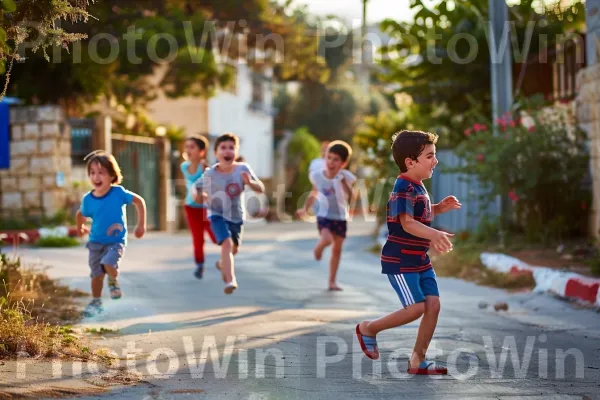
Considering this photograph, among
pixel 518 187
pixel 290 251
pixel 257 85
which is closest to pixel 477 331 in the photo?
pixel 518 187

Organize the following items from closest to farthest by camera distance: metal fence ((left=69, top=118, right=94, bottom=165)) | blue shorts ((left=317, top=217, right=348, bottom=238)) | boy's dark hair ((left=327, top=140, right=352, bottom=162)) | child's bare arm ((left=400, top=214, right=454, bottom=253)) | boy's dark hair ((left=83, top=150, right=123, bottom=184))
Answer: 1. child's bare arm ((left=400, top=214, right=454, bottom=253))
2. boy's dark hair ((left=83, top=150, right=123, bottom=184))
3. boy's dark hair ((left=327, top=140, right=352, bottom=162))
4. blue shorts ((left=317, top=217, right=348, bottom=238))
5. metal fence ((left=69, top=118, right=94, bottom=165))

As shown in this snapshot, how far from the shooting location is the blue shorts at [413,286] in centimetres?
613

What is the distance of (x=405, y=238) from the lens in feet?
20.3

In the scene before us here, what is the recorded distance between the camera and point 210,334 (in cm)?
763

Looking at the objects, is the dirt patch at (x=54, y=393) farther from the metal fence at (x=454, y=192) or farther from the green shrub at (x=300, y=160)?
the green shrub at (x=300, y=160)

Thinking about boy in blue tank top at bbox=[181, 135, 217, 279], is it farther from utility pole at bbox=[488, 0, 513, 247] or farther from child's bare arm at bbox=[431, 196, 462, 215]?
child's bare arm at bbox=[431, 196, 462, 215]

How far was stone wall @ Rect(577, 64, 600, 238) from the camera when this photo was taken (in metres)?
12.5

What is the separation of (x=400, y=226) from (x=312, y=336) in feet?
5.57

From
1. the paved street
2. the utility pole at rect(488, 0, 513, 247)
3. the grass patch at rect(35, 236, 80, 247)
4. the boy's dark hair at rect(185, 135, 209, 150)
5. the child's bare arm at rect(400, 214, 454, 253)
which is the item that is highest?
the utility pole at rect(488, 0, 513, 247)

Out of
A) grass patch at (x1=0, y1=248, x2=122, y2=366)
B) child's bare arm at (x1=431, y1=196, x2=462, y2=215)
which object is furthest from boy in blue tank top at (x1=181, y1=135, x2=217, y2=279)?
child's bare arm at (x1=431, y1=196, x2=462, y2=215)

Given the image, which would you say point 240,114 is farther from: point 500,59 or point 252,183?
point 252,183

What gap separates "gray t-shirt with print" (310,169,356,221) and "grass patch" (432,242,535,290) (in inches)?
80.1

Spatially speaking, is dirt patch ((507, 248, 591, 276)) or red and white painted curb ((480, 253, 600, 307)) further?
dirt patch ((507, 248, 591, 276))

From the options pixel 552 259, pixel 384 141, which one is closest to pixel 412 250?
pixel 552 259
